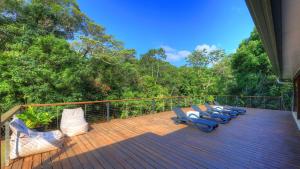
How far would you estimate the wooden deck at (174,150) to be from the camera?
275 cm

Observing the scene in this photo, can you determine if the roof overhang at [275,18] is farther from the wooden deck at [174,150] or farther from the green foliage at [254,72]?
the green foliage at [254,72]

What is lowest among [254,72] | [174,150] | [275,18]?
[174,150]

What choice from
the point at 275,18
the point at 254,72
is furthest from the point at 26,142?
the point at 254,72

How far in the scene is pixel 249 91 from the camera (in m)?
13.5

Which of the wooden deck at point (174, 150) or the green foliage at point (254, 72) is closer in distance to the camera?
the wooden deck at point (174, 150)

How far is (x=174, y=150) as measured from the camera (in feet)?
10.9

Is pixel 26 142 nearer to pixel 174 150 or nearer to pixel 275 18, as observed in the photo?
pixel 174 150

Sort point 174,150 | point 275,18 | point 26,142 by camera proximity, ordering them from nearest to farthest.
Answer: point 275,18 → point 26,142 → point 174,150

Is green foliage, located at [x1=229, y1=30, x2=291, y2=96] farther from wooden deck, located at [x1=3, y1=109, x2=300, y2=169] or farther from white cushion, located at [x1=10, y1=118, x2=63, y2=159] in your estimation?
white cushion, located at [x1=10, y1=118, x2=63, y2=159]

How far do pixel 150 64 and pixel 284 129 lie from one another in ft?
43.9

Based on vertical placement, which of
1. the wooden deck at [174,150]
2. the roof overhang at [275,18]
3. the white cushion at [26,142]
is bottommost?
the wooden deck at [174,150]

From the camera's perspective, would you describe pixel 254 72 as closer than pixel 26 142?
No

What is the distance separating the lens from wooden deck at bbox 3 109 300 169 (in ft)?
9.01

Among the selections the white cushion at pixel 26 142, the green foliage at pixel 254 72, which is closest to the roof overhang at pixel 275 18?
the white cushion at pixel 26 142
